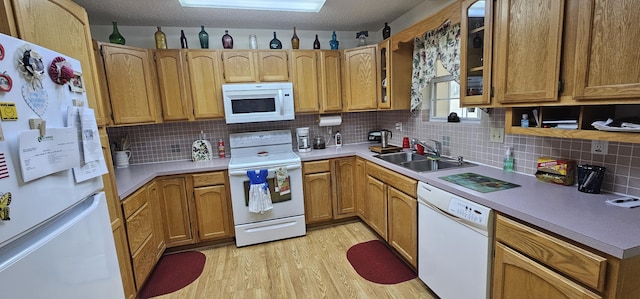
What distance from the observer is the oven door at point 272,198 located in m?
2.68

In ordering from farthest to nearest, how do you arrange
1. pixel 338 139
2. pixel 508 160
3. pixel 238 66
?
pixel 338 139
pixel 238 66
pixel 508 160

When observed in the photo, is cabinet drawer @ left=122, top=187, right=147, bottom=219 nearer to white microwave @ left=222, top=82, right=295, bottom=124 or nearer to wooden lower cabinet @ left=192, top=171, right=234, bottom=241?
wooden lower cabinet @ left=192, top=171, right=234, bottom=241

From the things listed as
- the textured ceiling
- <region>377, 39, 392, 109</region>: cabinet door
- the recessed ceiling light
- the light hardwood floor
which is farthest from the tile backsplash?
the recessed ceiling light

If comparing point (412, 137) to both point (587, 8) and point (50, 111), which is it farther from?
point (50, 111)

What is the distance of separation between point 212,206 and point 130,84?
1366 millimetres

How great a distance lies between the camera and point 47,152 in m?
0.91

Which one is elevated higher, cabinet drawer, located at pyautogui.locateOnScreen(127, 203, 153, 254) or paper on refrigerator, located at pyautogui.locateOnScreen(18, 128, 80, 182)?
paper on refrigerator, located at pyautogui.locateOnScreen(18, 128, 80, 182)

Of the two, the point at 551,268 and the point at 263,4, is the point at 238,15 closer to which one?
the point at 263,4

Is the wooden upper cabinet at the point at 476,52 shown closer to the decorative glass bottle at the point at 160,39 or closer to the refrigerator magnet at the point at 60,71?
the refrigerator magnet at the point at 60,71

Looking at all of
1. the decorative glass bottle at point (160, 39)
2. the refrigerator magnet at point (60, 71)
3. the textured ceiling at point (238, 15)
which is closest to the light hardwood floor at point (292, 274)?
the refrigerator magnet at point (60, 71)

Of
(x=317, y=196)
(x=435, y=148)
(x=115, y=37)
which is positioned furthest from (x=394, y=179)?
(x=115, y=37)

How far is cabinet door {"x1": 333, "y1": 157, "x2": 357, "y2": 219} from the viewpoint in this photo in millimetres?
3047

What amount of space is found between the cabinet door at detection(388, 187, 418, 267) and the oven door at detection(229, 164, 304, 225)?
0.95 m

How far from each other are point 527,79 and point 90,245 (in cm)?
219
